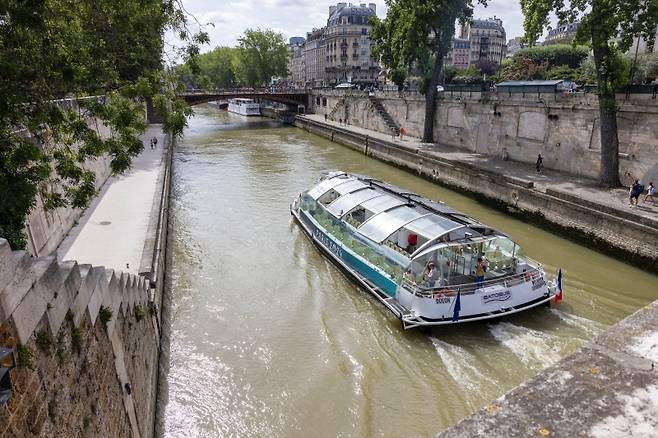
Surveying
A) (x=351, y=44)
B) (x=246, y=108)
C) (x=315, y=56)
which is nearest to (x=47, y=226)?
(x=246, y=108)

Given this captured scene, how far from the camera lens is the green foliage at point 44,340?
143 inches

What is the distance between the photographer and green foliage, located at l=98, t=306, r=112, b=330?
5.29 metres

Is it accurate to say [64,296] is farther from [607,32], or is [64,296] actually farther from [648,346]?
[607,32]

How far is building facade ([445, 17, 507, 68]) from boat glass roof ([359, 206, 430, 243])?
113 metres

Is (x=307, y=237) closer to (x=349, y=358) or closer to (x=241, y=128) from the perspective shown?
(x=349, y=358)

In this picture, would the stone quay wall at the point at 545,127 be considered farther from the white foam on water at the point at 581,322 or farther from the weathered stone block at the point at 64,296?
the weathered stone block at the point at 64,296

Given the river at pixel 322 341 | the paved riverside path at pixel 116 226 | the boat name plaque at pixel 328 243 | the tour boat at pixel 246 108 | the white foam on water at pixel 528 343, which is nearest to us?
the river at pixel 322 341

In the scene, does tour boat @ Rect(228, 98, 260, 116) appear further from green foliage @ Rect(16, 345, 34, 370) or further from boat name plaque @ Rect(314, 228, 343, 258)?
green foliage @ Rect(16, 345, 34, 370)

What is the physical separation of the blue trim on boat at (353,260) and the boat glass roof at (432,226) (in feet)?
4.46

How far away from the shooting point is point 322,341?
10.0m

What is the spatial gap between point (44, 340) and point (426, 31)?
1101 inches

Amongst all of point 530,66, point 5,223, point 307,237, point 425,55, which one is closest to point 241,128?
point 425,55

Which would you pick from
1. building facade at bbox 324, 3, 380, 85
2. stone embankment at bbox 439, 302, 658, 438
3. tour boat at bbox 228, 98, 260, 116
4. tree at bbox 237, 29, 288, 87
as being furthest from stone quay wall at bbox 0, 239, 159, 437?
building facade at bbox 324, 3, 380, 85

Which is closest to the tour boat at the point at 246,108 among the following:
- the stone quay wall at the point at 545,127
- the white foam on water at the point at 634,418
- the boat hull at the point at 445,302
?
the stone quay wall at the point at 545,127
